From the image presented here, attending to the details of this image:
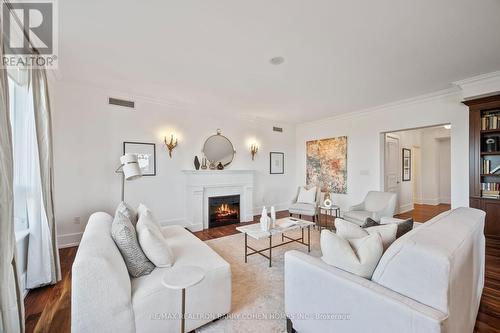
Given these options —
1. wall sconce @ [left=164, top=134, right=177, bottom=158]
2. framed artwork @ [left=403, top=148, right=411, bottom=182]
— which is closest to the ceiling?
wall sconce @ [left=164, top=134, right=177, bottom=158]

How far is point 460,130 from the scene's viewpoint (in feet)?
12.2

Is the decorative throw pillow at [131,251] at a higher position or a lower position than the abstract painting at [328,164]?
lower

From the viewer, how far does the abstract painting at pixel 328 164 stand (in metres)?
5.48

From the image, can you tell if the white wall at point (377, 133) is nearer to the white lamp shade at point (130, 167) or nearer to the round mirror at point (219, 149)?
the round mirror at point (219, 149)

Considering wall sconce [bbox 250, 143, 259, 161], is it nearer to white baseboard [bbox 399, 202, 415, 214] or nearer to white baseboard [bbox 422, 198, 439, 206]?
white baseboard [bbox 399, 202, 415, 214]

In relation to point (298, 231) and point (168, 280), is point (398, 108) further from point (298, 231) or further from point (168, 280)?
point (168, 280)

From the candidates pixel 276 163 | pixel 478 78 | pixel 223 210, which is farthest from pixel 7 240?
pixel 478 78

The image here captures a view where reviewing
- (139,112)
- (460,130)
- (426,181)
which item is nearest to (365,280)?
(460,130)

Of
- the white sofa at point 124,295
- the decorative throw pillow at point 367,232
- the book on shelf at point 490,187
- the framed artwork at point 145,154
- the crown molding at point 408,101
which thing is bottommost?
the white sofa at point 124,295

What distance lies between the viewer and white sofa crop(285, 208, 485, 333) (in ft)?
3.44

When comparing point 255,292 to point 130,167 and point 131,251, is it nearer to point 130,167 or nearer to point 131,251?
point 131,251

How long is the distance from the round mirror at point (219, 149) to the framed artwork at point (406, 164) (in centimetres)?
503

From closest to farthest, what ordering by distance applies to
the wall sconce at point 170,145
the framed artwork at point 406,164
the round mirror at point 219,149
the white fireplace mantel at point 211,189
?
the wall sconce at point 170,145 → the white fireplace mantel at point 211,189 → the round mirror at point 219,149 → the framed artwork at point 406,164
